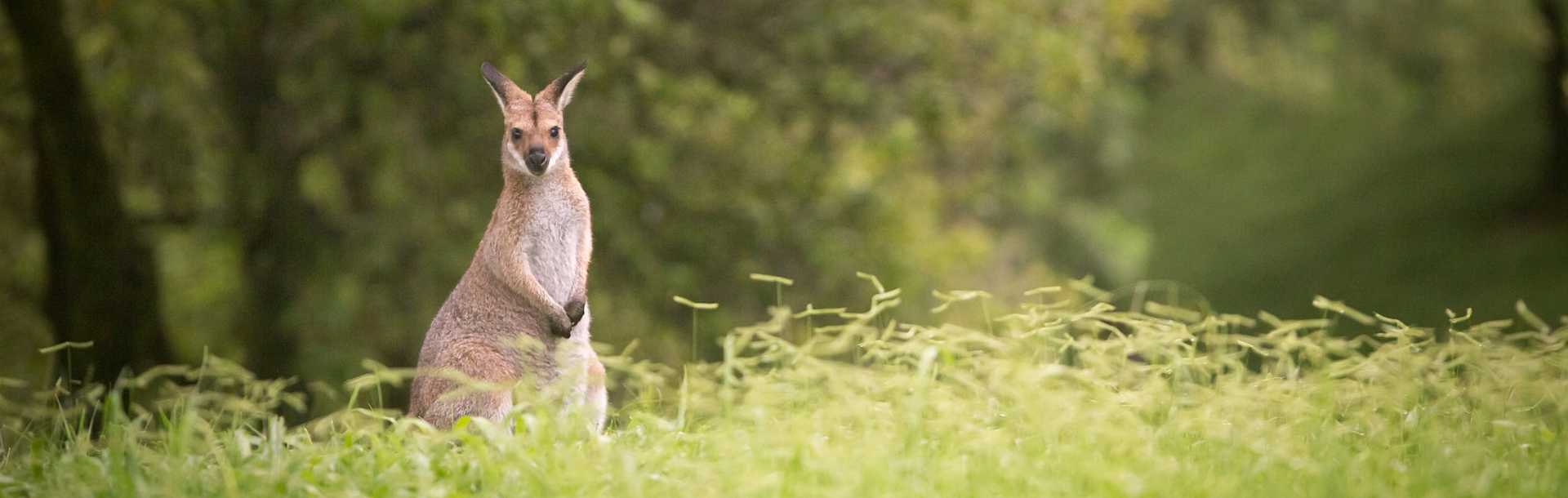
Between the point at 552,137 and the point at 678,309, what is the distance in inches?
370

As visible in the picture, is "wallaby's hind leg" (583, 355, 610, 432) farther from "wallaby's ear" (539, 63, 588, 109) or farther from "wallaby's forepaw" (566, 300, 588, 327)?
"wallaby's ear" (539, 63, 588, 109)

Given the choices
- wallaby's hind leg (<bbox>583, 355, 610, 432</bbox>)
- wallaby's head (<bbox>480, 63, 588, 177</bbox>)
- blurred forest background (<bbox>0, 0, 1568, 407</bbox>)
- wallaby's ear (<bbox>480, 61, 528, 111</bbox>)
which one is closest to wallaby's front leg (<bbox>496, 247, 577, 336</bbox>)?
wallaby's hind leg (<bbox>583, 355, 610, 432</bbox>)

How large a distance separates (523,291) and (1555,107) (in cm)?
2552

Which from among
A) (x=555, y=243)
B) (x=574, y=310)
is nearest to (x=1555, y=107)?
(x=555, y=243)

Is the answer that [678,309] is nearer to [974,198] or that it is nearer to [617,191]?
[617,191]

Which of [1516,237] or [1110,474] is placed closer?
[1110,474]

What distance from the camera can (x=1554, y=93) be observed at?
2777 cm

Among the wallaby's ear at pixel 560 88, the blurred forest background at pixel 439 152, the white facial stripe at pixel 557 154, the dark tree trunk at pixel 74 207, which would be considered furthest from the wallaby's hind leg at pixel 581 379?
the dark tree trunk at pixel 74 207

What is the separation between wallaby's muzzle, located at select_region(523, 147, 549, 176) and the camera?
268 inches

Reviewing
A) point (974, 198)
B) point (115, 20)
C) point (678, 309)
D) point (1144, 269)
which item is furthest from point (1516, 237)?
point (115, 20)

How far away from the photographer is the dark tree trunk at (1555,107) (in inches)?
1043

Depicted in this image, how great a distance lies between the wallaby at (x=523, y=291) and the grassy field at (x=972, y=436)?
11.3 inches

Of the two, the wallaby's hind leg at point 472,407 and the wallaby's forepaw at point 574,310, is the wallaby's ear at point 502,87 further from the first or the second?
the wallaby's hind leg at point 472,407

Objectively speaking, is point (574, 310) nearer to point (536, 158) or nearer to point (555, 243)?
point (555, 243)
